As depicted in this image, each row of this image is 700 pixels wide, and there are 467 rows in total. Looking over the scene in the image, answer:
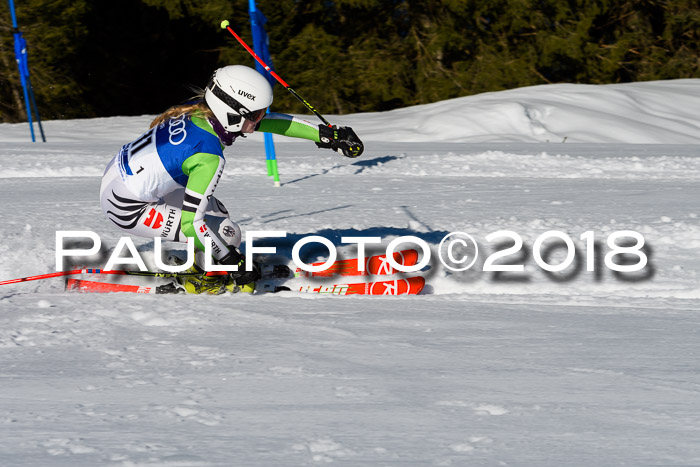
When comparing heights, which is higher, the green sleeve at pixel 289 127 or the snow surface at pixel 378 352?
the green sleeve at pixel 289 127

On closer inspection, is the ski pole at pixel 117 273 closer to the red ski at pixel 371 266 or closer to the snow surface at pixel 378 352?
the snow surface at pixel 378 352

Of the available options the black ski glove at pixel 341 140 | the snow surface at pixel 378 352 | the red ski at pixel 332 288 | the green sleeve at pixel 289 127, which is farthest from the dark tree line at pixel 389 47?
the red ski at pixel 332 288

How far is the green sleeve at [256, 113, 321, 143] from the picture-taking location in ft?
15.7

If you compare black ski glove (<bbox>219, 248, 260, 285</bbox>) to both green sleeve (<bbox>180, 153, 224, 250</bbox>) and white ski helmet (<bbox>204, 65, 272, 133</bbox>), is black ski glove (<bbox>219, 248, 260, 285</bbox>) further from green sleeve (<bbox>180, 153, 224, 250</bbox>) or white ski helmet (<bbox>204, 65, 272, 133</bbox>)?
white ski helmet (<bbox>204, 65, 272, 133</bbox>)

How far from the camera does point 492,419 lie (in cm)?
258

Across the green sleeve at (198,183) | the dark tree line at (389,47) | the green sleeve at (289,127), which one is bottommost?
the green sleeve at (198,183)

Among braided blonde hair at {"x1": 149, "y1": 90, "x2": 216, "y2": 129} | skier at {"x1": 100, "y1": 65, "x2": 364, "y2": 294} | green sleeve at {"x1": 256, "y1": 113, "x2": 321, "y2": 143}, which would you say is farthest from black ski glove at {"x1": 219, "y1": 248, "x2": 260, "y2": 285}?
green sleeve at {"x1": 256, "y1": 113, "x2": 321, "y2": 143}

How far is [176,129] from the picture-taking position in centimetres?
420

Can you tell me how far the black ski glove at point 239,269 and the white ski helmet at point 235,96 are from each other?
26.7 inches

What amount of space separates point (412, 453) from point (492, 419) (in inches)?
14.7

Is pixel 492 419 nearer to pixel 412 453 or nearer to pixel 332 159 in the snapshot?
pixel 412 453

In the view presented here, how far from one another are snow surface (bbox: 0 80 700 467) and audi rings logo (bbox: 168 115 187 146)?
0.84m

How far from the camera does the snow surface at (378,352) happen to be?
2.39 meters

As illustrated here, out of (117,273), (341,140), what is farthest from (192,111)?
(117,273)
